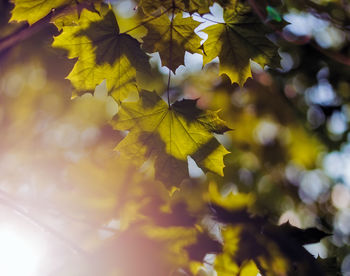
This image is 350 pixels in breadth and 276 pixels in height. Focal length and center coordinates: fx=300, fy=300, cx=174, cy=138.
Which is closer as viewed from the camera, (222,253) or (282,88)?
(222,253)

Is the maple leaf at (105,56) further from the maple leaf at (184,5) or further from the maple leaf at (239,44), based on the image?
the maple leaf at (239,44)

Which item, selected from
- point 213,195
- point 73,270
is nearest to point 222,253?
point 213,195

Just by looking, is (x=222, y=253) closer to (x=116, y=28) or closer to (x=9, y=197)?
(x=9, y=197)

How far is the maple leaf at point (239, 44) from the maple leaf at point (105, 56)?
0.40 m

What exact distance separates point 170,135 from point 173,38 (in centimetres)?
54

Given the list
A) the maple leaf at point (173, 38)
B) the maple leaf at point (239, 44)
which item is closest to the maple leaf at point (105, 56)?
the maple leaf at point (173, 38)

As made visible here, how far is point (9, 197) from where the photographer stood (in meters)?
1.68

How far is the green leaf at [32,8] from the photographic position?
1.43 meters

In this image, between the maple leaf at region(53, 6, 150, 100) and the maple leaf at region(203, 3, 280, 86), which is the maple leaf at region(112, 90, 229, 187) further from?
the maple leaf at region(203, 3, 280, 86)

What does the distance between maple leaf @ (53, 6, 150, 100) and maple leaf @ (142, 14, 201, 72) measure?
0.31 feet

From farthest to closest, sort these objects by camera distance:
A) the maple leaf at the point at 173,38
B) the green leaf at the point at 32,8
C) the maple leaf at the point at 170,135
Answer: the maple leaf at the point at 170,135, the maple leaf at the point at 173,38, the green leaf at the point at 32,8

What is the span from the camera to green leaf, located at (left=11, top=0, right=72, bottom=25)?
1.43 m

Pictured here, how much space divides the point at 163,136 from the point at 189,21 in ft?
2.10

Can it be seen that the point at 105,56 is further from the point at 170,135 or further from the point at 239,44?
the point at 239,44
